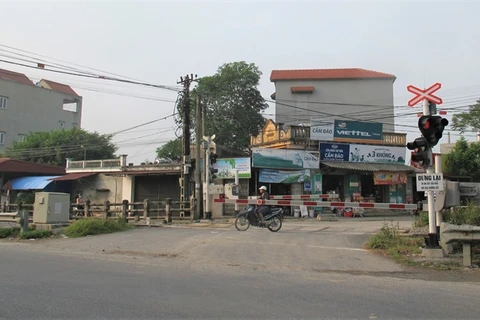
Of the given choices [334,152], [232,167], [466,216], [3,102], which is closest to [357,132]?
[334,152]

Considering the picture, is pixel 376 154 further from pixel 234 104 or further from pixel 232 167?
pixel 234 104

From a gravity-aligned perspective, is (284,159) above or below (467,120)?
below

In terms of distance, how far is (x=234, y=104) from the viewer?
42469 millimetres

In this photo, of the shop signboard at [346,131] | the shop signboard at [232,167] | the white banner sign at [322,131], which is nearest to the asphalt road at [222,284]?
the shop signboard at [232,167]

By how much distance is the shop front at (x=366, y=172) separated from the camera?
26875 millimetres

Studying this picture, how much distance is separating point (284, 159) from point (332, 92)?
2606 centimetres

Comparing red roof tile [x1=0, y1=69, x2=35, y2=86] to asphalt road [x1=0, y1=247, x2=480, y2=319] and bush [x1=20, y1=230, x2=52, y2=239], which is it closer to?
bush [x1=20, y1=230, x2=52, y2=239]

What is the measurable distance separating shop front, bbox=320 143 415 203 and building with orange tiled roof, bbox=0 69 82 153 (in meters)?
44.4

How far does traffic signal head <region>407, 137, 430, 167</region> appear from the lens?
9.79 metres

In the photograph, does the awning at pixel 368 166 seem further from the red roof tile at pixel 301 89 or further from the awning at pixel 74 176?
the red roof tile at pixel 301 89

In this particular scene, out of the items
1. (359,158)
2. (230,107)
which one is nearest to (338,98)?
(230,107)

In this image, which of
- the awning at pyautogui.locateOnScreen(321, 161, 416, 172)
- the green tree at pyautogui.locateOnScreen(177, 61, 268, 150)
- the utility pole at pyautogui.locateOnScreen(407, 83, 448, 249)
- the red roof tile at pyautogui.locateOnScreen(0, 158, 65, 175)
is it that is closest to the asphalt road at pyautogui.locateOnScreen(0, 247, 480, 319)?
the utility pole at pyautogui.locateOnScreen(407, 83, 448, 249)

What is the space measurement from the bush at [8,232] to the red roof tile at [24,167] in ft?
51.2

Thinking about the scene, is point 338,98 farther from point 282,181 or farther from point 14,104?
point 14,104
